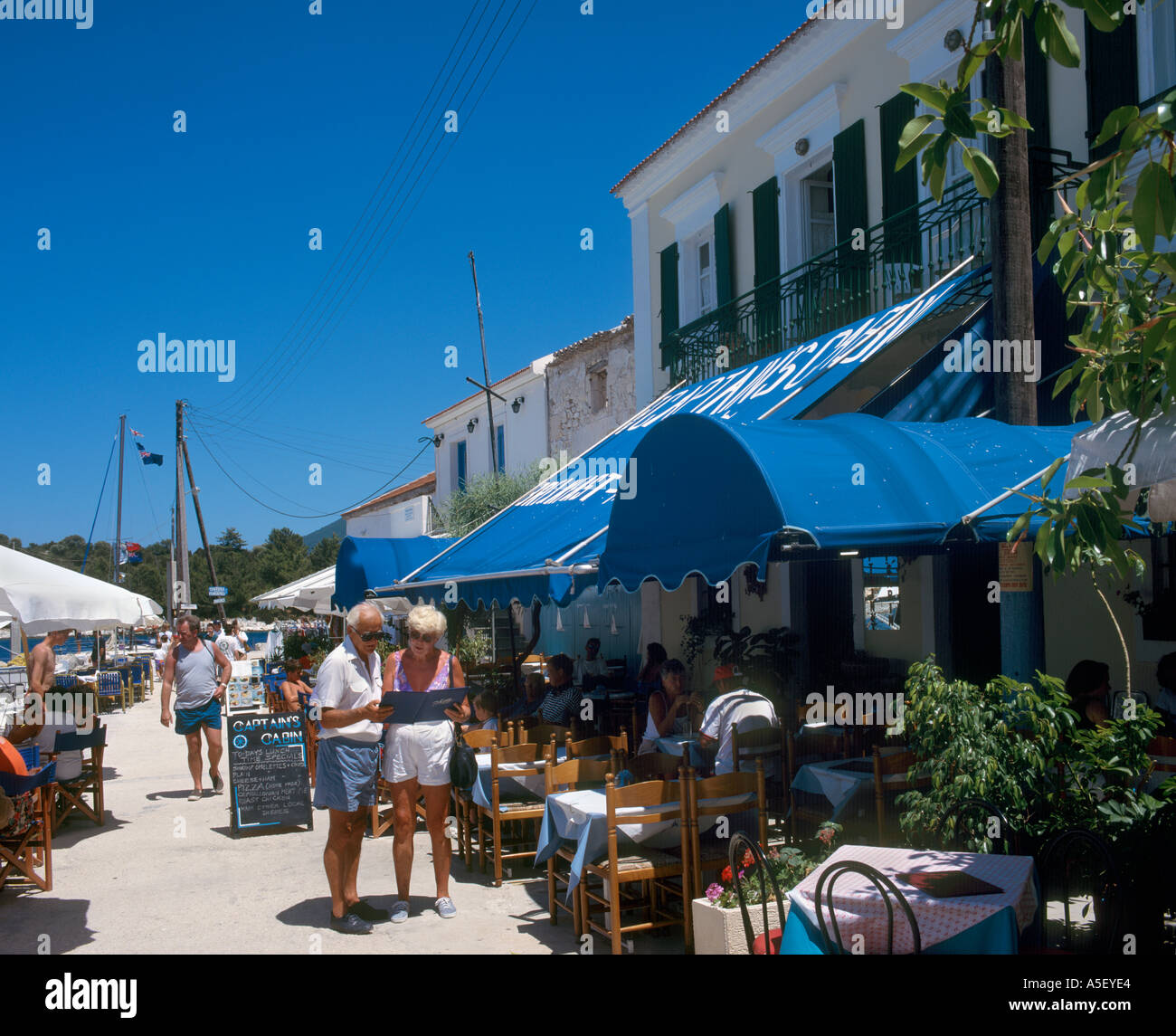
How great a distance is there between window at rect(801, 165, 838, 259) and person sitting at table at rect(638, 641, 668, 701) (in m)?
5.03

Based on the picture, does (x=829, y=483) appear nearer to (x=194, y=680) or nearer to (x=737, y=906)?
(x=737, y=906)

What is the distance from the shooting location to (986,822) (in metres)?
4.04

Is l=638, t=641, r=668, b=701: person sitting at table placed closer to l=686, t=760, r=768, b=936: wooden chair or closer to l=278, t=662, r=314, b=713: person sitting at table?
l=278, t=662, r=314, b=713: person sitting at table

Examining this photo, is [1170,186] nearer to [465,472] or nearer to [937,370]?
[937,370]

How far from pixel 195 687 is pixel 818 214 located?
884 centimetres

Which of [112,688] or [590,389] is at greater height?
[590,389]

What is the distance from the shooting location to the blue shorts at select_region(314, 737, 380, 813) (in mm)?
5844

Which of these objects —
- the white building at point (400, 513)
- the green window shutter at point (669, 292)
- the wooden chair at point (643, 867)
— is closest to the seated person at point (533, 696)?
the wooden chair at point (643, 867)

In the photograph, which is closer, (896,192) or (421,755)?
(421,755)

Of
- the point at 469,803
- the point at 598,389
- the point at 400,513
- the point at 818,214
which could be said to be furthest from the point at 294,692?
the point at 400,513

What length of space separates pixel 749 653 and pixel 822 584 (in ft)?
4.08

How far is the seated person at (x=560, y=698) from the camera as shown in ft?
29.3

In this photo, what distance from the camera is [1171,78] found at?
7.62 m
